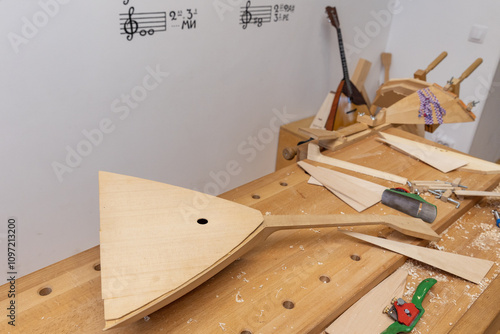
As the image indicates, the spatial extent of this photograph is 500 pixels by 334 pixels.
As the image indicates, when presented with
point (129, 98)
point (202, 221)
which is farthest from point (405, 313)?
point (129, 98)

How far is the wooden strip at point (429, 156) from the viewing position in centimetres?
176

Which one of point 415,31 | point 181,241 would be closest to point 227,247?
point 181,241

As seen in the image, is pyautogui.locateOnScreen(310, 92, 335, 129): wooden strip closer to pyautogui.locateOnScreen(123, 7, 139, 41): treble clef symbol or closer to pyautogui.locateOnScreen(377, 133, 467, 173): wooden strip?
pyautogui.locateOnScreen(377, 133, 467, 173): wooden strip

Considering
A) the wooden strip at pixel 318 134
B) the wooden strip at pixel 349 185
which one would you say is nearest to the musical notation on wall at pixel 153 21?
the wooden strip at pixel 318 134

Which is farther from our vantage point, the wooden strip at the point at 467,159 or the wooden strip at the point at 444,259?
the wooden strip at the point at 467,159

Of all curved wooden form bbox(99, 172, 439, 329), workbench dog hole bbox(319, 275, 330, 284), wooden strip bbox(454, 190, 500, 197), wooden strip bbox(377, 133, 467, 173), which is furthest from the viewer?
wooden strip bbox(377, 133, 467, 173)

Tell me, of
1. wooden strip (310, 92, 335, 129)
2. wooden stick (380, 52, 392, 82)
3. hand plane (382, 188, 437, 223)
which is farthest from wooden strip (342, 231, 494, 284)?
wooden stick (380, 52, 392, 82)

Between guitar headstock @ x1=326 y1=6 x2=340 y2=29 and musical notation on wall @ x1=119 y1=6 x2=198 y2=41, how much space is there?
1039mm

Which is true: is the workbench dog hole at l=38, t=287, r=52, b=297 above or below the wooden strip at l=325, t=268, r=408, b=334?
above

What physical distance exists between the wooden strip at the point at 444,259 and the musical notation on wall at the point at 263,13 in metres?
1.64

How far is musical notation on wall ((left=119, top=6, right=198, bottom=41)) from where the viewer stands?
2031 mm

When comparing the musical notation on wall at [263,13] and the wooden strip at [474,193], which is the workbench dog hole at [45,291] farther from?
the musical notation on wall at [263,13]

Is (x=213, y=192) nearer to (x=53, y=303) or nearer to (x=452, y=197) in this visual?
(x=452, y=197)

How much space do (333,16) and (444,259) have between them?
2.05 meters
